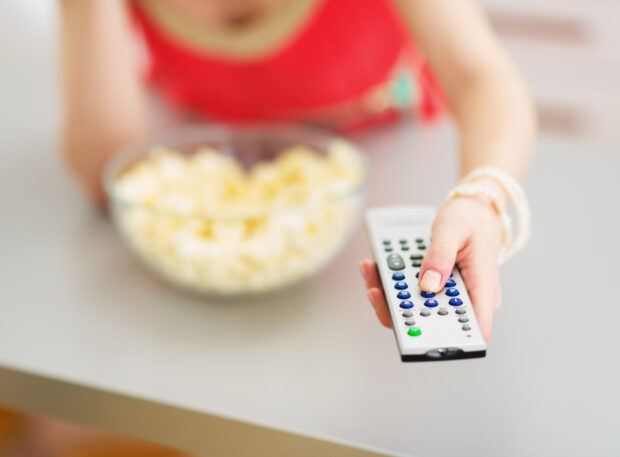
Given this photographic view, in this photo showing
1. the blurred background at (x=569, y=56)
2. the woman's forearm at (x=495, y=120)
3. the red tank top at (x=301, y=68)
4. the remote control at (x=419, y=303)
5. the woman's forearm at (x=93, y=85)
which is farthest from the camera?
the blurred background at (x=569, y=56)

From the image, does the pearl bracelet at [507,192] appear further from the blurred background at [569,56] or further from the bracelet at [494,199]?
the blurred background at [569,56]

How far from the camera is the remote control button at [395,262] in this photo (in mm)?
393

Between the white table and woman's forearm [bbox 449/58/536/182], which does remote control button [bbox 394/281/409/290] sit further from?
woman's forearm [bbox 449/58/536/182]

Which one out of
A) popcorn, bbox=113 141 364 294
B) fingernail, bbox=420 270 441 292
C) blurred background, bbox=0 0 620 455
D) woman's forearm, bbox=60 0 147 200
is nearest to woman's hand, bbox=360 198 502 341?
fingernail, bbox=420 270 441 292

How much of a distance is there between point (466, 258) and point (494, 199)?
0.21 feet

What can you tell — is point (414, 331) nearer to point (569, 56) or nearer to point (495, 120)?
point (495, 120)

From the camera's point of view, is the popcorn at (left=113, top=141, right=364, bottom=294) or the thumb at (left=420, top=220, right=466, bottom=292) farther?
the popcorn at (left=113, top=141, right=364, bottom=294)

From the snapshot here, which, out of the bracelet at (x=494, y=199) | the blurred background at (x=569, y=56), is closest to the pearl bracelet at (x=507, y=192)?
the bracelet at (x=494, y=199)

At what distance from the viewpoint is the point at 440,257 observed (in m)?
0.38

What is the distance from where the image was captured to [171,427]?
0.52 m

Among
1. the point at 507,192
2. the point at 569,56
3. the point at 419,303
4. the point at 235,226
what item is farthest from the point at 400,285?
the point at 569,56

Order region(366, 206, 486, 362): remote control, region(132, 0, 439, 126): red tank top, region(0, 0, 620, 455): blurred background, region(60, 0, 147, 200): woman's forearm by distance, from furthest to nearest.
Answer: region(0, 0, 620, 455): blurred background → region(132, 0, 439, 126): red tank top → region(60, 0, 147, 200): woman's forearm → region(366, 206, 486, 362): remote control

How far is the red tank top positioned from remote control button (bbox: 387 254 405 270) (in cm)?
57

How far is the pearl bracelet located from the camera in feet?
1.42
